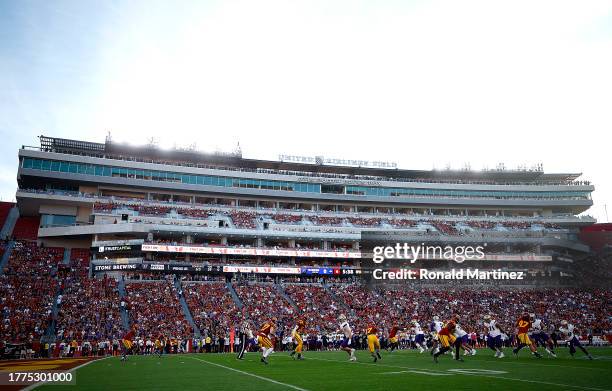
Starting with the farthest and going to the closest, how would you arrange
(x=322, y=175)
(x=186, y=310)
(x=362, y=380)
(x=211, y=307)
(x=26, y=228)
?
(x=322, y=175) < (x=26, y=228) < (x=211, y=307) < (x=186, y=310) < (x=362, y=380)

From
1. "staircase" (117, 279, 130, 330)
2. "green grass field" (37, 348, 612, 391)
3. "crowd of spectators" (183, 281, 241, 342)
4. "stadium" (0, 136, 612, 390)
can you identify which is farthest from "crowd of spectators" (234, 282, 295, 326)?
"green grass field" (37, 348, 612, 391)

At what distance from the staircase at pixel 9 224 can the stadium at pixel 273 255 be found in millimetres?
338

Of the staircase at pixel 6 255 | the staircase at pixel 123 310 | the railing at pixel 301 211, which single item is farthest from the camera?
the railing at pixel 301 211

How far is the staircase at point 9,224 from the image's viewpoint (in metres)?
58.2

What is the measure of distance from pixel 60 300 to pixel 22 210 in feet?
85.6

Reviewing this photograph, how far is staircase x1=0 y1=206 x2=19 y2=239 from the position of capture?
58.2 m

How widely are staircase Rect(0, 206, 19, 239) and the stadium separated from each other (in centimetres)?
34

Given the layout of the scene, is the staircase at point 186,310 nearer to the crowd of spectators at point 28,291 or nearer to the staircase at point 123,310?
the staircase at point 123,310

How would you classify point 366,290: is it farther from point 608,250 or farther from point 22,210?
point 22,210

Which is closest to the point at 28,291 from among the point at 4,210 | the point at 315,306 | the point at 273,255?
the point at 273,255

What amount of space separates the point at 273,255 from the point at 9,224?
3467 centimetres

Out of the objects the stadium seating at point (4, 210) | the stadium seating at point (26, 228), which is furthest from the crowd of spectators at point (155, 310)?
the stadium seating at point (4, 210)

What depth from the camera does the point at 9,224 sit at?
61812mm

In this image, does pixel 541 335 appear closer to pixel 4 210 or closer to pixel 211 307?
pixel 211 307
